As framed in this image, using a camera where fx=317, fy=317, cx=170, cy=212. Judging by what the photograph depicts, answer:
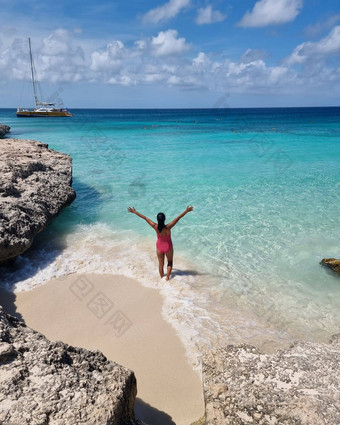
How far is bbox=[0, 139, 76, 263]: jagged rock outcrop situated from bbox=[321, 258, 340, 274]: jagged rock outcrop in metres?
6.59

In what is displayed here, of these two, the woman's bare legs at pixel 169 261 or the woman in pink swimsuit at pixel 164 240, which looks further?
the woman's bare legs at pixel 169 261

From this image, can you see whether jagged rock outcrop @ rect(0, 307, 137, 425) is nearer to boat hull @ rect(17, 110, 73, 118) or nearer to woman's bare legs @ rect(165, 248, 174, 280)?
woman's bare legs @ rect(165, 248, 174, 280)

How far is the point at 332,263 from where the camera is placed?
7105 millimetres

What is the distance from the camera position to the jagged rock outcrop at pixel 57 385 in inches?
93.2

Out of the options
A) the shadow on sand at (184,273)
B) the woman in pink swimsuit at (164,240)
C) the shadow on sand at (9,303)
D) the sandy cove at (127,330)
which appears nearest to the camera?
the sandy cove at (127,330)

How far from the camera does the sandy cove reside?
386cm

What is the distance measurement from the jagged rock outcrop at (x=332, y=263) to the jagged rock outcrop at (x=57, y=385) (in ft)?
18.7

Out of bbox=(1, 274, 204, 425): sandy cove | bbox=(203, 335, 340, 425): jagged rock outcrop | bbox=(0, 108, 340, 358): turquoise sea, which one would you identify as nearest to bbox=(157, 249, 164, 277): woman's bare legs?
bbox=(0, 108, 340, 358): turquoise sea

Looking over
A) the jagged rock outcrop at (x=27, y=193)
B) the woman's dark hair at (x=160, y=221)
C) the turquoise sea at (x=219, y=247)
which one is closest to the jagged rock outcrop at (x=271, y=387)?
the turquoise sea at (x=219, y=247)

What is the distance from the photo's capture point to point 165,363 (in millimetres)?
4457

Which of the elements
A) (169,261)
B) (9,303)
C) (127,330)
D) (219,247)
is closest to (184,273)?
(169,261)

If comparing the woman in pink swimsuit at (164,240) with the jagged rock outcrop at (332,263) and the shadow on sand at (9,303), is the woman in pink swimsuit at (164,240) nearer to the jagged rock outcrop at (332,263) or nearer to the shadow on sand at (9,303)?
the shadow on sand at (9,303)

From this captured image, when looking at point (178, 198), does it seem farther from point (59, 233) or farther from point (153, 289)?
point (153, 289)

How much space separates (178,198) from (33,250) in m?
6.17
